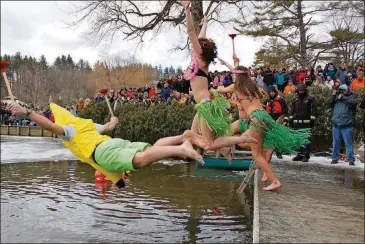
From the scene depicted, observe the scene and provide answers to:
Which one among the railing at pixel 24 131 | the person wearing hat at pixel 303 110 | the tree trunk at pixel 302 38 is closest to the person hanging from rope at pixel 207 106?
the person wearing hat at pixel 303 110

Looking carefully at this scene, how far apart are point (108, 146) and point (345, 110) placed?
6.85 meters

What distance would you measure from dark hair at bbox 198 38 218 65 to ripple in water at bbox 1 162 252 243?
7.33ft

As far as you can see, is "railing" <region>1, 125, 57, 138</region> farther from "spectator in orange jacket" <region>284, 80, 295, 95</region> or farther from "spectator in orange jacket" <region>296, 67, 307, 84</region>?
"spectator in orange jacket" <region>284, 80, 295, 95</region>

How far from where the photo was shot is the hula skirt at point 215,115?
5754mm

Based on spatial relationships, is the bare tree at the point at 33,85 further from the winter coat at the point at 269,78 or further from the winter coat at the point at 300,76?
the winter coat at the point at 300,76

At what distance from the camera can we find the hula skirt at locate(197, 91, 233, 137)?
575 centimetres

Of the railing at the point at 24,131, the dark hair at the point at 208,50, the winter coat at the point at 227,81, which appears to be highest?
the winter coat at the point at 227,81

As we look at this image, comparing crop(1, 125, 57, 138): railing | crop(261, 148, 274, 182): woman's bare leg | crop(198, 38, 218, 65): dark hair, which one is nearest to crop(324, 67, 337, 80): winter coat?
Answer: crop(261, 148, 274, 182): woman's bare leg

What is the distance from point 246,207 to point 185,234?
1.79m

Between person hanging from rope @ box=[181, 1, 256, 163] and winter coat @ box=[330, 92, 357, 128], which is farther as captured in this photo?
winter coat @ box=[330, 92, 357, 128]

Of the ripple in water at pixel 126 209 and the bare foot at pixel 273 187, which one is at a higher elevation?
the bare foot at pixel 273 187

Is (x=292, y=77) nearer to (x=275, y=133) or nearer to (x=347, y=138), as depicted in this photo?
(x=347, y=138)

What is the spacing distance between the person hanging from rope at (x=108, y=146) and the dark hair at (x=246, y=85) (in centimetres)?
186

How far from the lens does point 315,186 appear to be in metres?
6.82
